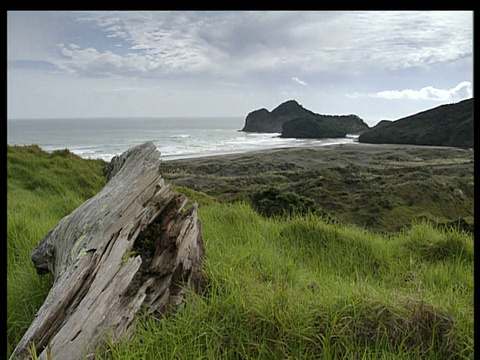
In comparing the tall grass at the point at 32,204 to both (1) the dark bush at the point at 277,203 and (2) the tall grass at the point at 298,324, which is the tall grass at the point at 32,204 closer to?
(2) the tall grass at the point at 298,324

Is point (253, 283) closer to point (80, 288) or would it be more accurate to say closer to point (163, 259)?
point (163, 259)

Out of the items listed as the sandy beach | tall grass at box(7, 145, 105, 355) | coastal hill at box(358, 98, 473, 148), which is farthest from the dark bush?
coastal hill at box(358, 98, 473, 148)

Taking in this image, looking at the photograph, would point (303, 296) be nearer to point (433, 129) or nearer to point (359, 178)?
point (359, 178)

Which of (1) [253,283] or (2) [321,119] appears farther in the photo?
(2) [321,119]

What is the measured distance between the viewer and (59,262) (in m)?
2.72

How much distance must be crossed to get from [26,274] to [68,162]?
6.41 meters

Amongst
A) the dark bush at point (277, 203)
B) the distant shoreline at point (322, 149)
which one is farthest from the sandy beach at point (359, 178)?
the dark bush at point (277, 203)

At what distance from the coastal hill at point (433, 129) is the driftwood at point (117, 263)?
50.0 feet

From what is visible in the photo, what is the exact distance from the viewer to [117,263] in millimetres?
2299

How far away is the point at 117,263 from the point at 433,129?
17496 millimetres

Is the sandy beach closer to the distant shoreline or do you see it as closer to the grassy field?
the distant shoreline

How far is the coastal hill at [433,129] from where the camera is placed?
51.4ft

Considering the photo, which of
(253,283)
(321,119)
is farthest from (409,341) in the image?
(321,119)

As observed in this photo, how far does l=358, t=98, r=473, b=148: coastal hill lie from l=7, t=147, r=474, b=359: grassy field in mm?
13071
